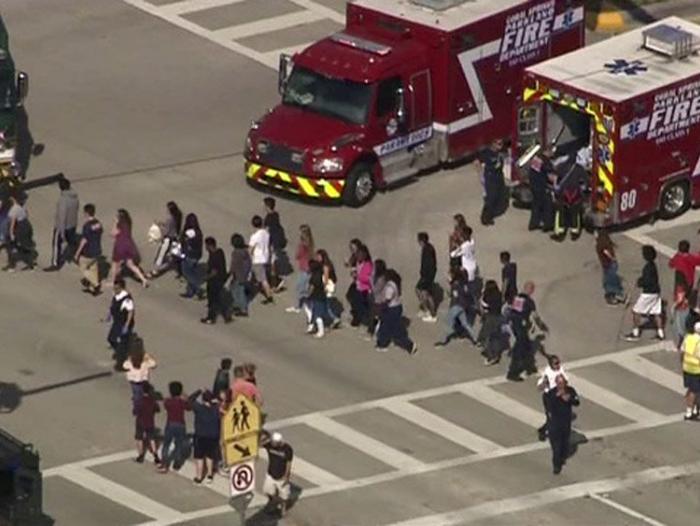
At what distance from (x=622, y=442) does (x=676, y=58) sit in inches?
360

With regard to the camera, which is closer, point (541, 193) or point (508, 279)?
point (508, 279)

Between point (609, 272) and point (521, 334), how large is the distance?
331 cm

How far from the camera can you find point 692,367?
39969 millimetres

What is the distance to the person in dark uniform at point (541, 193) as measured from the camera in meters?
46.4

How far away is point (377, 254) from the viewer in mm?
45781

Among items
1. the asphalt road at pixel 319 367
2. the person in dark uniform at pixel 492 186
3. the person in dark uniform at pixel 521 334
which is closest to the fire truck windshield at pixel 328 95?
the asphalt road at pixel 319 367

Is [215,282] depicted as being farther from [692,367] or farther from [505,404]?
[692,367]

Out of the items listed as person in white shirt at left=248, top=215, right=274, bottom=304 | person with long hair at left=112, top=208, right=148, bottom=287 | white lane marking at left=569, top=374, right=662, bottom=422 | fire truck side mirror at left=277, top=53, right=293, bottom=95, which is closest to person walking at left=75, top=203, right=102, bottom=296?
person with long hair at left=112, top=208, right=148, bottom=287

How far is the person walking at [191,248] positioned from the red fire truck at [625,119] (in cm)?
644

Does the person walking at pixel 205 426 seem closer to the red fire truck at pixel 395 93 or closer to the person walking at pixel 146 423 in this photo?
the person walking at pixel 146 423

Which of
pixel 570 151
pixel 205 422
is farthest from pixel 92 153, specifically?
pixel 205 422

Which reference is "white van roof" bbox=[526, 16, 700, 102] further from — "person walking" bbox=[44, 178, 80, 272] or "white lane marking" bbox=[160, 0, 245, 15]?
"white lane marking" bbox=[160, 0, 245, 15]

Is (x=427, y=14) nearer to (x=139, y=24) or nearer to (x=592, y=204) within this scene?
(x=592, y=204)

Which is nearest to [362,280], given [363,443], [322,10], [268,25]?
[363,443]
